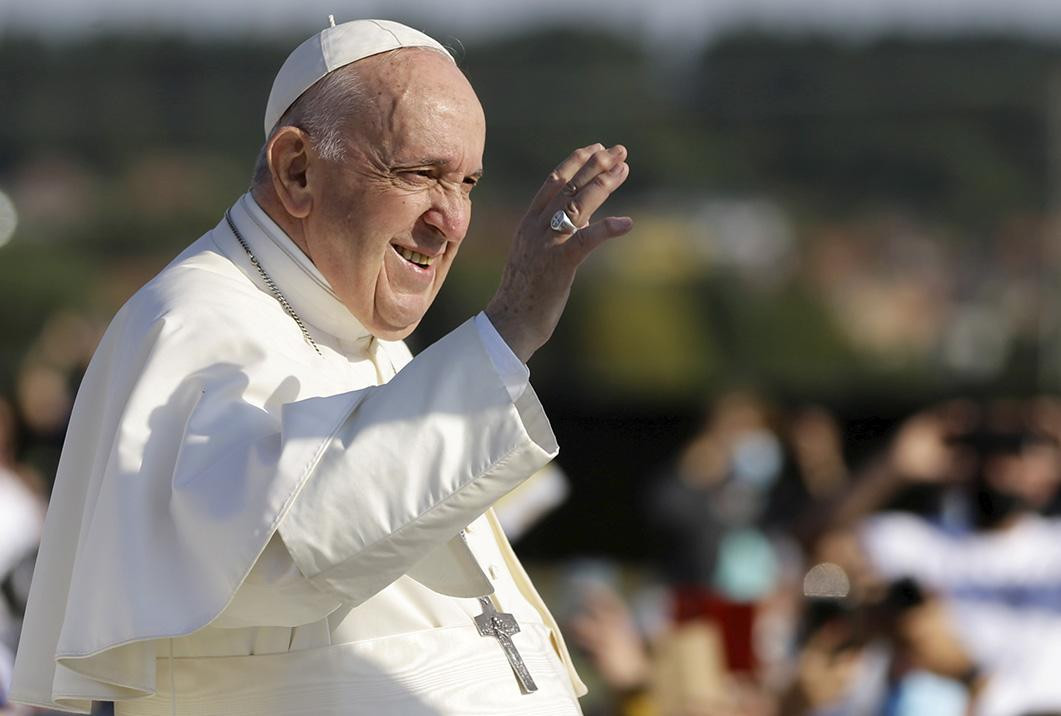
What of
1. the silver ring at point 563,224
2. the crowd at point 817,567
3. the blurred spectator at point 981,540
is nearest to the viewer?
the silver ring at point 563,224

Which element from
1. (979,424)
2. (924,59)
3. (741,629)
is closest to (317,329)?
(741,629)

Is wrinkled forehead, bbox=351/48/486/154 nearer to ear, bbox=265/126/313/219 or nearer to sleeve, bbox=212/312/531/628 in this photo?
ear, bbox=265/126/313/219

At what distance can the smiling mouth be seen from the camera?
2.71m

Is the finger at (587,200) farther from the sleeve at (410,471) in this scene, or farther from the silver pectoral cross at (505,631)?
the silver pectoral cross at (505,631)

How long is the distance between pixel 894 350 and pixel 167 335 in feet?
81.8

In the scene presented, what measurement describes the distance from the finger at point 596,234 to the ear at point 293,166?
0.64m

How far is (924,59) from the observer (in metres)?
29.9

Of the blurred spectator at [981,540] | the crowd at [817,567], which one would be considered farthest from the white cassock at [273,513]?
the blurred spectator at [981,540]

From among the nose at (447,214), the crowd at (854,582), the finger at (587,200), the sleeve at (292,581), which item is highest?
the finger at (587,200)

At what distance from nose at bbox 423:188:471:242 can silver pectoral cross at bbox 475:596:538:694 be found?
56 cm

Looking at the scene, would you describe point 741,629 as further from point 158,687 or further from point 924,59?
point 924,59

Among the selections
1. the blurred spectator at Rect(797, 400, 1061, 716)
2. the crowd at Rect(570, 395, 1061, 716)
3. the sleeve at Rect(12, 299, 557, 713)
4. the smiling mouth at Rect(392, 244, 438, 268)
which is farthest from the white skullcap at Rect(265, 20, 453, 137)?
the blurred spectator at Rect(797, 400, 1061, 716)

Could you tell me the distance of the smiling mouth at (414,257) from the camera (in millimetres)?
2707

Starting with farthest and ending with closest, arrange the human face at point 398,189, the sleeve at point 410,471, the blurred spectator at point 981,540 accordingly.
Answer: the blurred spectator at point 981,540
the human face at point 398,189
the sleeve at point 410,471
